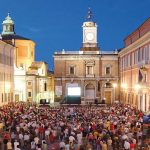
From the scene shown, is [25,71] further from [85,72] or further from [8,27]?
[8,27]

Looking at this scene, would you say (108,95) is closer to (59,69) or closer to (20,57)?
(59,69)

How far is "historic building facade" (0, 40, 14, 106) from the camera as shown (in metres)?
57.4

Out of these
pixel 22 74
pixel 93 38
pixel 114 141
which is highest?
pixel 93 38

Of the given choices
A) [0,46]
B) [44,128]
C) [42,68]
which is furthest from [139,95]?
[42,68]

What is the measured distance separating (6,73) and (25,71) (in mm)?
10303

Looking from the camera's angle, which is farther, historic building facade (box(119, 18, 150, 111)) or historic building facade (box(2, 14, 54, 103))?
historic building facade (box(2, 14, 54, 103))

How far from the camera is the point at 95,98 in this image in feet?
245

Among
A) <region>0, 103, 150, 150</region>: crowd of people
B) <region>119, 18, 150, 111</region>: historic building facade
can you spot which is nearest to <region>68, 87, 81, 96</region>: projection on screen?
<region>119, 18, 150, 111</region>: historic building facade

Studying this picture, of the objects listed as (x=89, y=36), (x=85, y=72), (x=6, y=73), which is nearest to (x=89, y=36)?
(x=89, y=36)

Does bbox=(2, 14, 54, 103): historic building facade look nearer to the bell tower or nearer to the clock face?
the bell tower

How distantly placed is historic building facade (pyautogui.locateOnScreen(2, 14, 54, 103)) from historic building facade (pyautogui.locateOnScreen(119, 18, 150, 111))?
562 inches

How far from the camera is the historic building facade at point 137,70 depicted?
4850 centimetres

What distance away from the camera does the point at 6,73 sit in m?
61.3

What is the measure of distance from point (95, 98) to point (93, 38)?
12.0 meters
